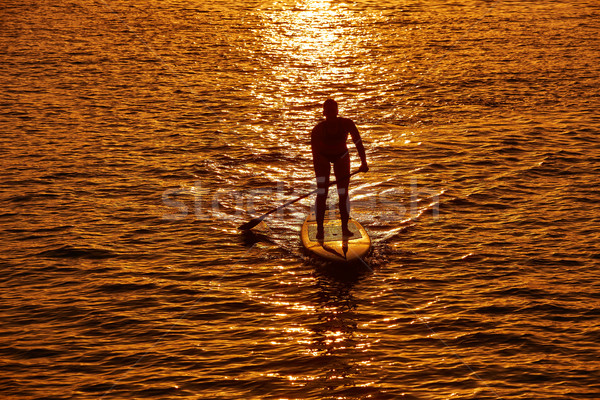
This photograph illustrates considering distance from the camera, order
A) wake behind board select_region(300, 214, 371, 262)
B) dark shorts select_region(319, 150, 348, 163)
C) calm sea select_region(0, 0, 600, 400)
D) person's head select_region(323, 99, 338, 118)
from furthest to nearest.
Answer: dark shorts select_region(319, 150, 348, 163) < wake behind board select_region(300, 214, 371, 262) < person's head select_region(323, 99, 338, 118) < calm sea select_region(0, 0, 600, 400)

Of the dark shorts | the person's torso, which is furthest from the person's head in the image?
the dark shorts

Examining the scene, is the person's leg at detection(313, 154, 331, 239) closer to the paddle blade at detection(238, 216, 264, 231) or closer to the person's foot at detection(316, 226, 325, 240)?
the person's foot at detection(316, 226, 325, 240)

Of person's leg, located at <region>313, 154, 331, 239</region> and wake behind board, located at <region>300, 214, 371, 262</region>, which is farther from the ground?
person's leg, located at <region>313, 154, 331, 239</region>

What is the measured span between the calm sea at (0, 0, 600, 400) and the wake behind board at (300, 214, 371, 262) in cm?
28

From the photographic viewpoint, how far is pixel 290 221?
14766mm

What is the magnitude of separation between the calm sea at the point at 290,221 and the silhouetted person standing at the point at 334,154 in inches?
36.9

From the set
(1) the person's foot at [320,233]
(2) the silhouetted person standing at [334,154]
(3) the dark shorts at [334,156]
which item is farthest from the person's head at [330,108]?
(1) the person's foot at [320,233]

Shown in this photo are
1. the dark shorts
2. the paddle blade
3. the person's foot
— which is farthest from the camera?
the paddle blade

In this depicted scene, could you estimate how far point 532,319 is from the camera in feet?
36.0

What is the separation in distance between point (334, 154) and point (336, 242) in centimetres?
146

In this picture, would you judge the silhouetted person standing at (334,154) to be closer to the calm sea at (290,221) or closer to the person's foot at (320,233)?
the person's foot at (320,233)

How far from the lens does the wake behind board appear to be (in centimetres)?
1246

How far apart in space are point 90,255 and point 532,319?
7304 mm

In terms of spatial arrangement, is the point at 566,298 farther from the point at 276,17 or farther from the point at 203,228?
the point at 276,17
